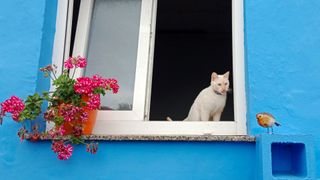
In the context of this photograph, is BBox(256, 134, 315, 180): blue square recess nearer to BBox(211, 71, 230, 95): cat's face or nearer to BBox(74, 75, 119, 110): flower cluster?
BBox(211, 71, 230, 95): cat's face

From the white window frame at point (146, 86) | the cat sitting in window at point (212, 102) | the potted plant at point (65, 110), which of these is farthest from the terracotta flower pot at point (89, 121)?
the cat sitting in window at point (212, 102)

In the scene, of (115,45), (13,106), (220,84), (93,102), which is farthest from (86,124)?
(220,84)

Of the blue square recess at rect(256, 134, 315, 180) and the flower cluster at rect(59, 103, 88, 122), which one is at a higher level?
the flower cluster at rect(59, 103, 88, 122)

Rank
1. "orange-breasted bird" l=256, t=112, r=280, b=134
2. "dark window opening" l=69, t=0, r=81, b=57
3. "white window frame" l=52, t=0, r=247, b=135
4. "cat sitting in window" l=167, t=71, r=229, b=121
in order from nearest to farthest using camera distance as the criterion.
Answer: "orange-breasted bird" l=256, t=112, r=280, b=134, "white window frame" l=52, t=0, r=247, b=135, "cat sitting in window" l=167, t=71, r=229, b=121, "dark window opening" l=69, t=0, r=81, b=57

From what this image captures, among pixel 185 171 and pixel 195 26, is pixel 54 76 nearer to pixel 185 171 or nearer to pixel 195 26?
pixel 185 171

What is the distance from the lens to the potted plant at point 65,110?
1852 mm

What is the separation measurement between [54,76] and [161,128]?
621 millimetres

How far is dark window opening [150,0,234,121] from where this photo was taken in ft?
14.6

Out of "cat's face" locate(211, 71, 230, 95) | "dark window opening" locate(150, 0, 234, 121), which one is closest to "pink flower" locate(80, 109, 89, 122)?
"cat's face" locate(211, 71, 230, 95)

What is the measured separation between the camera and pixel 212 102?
221 cm

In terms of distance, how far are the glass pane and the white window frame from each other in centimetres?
5

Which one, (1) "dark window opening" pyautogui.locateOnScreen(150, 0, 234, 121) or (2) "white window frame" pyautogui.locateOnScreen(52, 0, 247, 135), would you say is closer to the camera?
(2) "white window frame" pyautogui.locateOnScreen(52, 0, 247, 135)

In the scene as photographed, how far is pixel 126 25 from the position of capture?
239cm

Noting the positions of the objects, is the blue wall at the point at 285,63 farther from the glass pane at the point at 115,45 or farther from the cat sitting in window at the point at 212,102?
the glass pane at the point at 115,45
